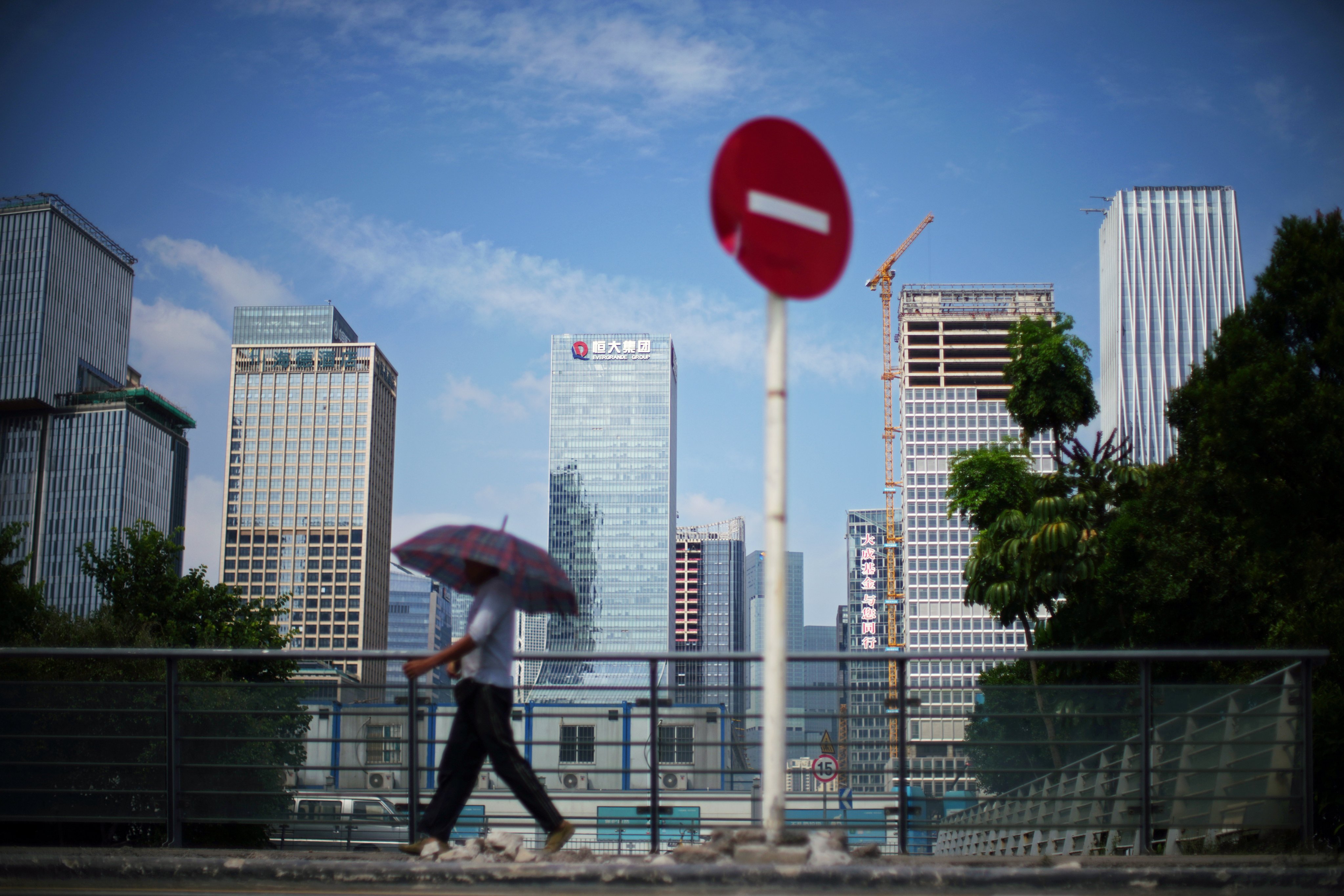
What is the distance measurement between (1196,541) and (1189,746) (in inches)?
800

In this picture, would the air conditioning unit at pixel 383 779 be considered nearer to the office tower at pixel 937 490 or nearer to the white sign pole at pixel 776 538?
the white sign pole at pixel 776 538

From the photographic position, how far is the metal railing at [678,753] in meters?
6.59

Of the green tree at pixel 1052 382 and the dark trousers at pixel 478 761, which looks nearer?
the dark trousers at pixel 478 761

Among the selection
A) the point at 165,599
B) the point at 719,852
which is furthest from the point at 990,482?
the point at 719,852

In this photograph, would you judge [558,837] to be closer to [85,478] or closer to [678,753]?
[678,753]

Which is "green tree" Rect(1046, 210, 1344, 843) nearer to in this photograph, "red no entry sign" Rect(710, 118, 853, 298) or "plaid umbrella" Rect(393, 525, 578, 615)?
"plaid umbrella" Rect(393, 525, 578, 615)

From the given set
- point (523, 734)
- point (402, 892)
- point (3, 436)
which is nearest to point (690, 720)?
point (523, 734)

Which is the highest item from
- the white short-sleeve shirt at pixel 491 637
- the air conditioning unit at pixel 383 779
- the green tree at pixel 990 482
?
the green tree at pixel 990 482

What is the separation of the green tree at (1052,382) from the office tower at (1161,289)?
465 feet

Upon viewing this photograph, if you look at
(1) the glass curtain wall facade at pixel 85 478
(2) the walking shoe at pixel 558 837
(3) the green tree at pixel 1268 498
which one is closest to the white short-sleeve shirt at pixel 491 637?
(2) the walking shoe at pixel 558 837

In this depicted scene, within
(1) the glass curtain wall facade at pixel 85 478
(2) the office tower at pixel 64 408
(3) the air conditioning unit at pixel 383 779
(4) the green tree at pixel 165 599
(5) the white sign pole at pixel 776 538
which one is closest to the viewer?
(5) the white sign pole at pixel 776 538

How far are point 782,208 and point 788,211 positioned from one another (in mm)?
36

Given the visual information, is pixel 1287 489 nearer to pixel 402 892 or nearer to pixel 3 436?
pixel 402 892

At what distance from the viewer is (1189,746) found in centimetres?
669
